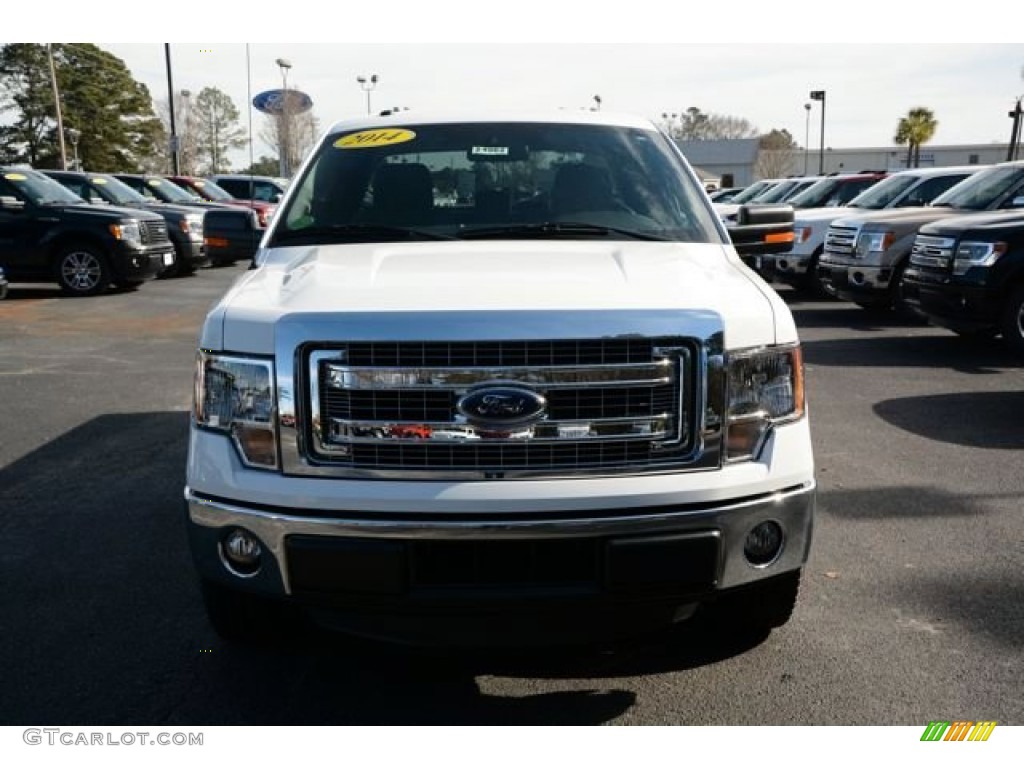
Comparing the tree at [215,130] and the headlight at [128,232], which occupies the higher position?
the tree at [215,130]

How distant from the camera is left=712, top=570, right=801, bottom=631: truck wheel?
317 cm

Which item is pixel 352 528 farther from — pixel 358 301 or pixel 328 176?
pixel 328 176

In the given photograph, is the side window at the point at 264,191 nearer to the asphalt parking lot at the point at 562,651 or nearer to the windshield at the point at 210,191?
the windshield at the point at 210,191

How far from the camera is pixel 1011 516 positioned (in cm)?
468

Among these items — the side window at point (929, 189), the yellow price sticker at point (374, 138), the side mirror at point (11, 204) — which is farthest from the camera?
the side mirror at point (11, 204)

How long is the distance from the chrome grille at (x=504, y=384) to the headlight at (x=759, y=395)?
5.9 inches

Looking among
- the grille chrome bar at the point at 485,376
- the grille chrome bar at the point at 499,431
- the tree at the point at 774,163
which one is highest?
the tree at the point at 774,163

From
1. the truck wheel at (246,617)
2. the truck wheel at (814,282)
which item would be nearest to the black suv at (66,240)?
the truck wheel at (814,282)

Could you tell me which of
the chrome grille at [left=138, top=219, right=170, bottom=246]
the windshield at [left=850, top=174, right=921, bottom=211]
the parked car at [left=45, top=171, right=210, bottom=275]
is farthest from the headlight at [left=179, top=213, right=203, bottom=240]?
the windshield at [left=850, top=174, right=921, bottom=211]

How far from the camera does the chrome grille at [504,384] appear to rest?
264 centimetres

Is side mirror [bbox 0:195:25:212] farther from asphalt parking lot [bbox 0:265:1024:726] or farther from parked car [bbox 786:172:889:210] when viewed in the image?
parked car [bbox 786:172:889:210]

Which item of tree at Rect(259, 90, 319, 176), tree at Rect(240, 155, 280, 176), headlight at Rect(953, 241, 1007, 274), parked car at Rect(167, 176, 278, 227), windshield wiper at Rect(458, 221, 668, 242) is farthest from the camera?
tree at Rect(240, 155, 280, 176)

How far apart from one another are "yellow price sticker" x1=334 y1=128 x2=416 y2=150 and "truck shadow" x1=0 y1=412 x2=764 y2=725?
1.98m

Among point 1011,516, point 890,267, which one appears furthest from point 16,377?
point 890,267
